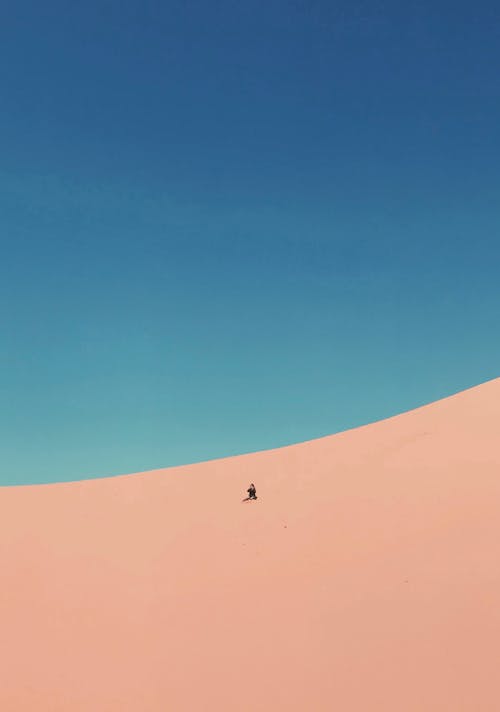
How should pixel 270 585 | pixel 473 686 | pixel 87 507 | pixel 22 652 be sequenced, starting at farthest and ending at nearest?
pixel 87 507 < pixel 270 585 < pixel 22 652 < pixel 473 686

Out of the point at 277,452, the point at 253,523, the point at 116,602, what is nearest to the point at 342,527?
the point at 253,523

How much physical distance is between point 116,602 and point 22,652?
1796mm

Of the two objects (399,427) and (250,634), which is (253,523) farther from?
Result: (399,427)

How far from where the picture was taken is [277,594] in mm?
9297

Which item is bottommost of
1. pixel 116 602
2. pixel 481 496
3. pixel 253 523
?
pixel 116 602

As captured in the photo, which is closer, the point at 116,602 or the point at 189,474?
the point at 116,602

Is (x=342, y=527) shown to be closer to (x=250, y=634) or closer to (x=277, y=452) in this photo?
(x=250, y=634)

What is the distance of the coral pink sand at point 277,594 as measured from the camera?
6.78m

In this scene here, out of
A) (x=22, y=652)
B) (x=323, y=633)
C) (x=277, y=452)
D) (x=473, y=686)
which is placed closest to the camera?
(x=473, y=686)

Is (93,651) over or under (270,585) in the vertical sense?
under

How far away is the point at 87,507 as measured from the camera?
17.1m

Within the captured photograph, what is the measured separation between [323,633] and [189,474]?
13081 mm

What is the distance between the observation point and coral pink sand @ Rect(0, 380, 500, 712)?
22.2 feet

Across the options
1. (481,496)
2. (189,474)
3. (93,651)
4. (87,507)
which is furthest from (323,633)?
(189,474)
